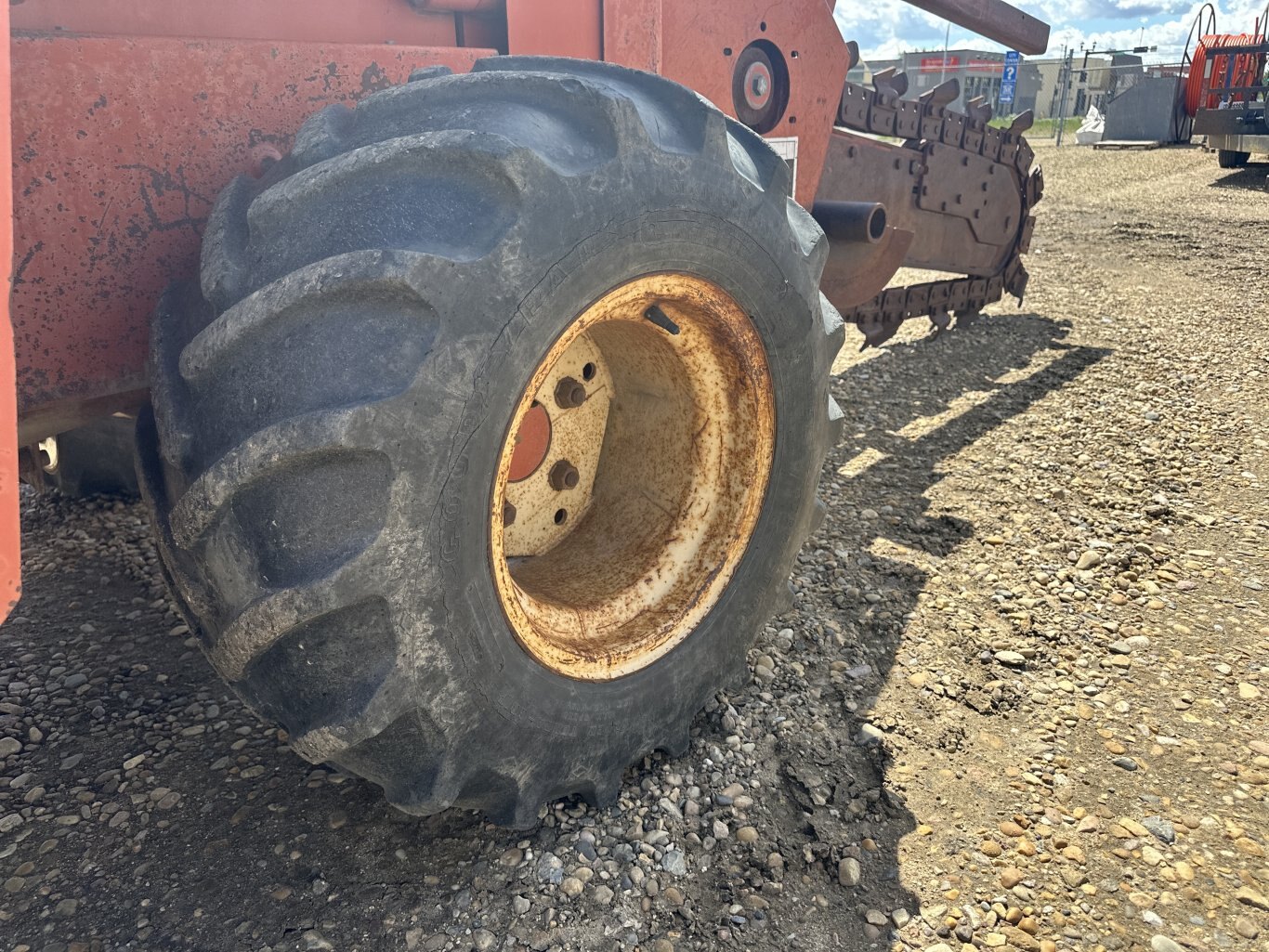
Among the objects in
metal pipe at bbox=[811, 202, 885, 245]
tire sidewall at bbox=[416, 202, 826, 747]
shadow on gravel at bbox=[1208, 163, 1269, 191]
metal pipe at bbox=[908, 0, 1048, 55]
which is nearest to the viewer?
tire sidewall at bbox=[416, 202, 826, 747]

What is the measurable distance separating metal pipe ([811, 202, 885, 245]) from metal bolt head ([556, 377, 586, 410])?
1.77 m

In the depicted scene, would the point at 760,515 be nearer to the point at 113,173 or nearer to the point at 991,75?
the point at 113,173

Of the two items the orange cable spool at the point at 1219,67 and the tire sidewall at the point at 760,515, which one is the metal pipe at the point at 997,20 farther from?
the orange cable spool at the point at 1219,67

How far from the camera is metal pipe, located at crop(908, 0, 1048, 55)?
4438 mm

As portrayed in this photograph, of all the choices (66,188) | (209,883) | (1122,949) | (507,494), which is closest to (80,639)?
(209,883)

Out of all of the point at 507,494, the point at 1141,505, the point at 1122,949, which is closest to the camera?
the point at 1122,949

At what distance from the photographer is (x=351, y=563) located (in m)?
1.46

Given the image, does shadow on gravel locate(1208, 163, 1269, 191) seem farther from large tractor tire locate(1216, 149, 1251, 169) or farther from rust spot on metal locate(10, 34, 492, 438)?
rust spot on metal locate(10, 34, 492, 438)

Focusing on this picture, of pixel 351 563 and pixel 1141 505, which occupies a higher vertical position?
pixel 351 563

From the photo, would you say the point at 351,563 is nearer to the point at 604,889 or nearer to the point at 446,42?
the point at 604,889

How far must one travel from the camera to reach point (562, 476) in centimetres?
244

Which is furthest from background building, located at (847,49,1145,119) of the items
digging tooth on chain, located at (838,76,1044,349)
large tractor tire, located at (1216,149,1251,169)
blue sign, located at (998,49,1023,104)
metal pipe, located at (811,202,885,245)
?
metal pipe, located at (811,202,885,245)

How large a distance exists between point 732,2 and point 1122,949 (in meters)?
2.80

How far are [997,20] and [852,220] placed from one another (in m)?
1.94
